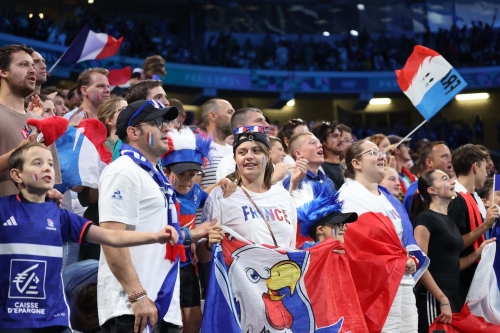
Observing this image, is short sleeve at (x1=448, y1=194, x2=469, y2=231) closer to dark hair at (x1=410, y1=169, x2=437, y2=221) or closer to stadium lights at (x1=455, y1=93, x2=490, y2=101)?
dark hair at (x1=410, y1=169, x2=437, y2=221)

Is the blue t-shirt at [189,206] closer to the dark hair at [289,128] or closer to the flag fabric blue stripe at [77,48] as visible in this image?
the dark hair at [289,128]

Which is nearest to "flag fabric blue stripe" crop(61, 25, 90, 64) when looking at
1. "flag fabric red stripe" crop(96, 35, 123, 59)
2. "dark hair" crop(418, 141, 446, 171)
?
"flag fabric red stripe" crop(96, 35, 123, 59)

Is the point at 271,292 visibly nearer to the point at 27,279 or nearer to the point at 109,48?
the point at 27,279

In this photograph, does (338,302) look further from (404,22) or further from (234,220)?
(404,22)

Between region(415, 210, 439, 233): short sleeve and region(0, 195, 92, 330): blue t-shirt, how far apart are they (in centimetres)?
341

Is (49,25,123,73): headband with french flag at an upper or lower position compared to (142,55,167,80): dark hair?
upper

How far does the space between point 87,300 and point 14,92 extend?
48.4 inches

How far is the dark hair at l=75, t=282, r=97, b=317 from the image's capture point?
161 inches

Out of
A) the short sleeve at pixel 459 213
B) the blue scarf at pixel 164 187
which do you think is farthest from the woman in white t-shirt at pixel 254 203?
the short sleeve at pixel 459 213

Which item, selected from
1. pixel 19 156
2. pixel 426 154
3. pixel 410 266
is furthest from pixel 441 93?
pixel 19 156

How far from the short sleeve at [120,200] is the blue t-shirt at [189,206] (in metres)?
0.97

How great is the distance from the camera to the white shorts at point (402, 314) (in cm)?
517

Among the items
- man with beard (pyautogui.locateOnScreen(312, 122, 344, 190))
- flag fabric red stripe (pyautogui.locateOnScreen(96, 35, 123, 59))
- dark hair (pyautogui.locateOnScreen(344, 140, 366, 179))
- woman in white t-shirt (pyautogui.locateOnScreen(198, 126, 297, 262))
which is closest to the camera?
woman in white t-shirt (pyautogui.locateOnScreen(198, 126, 297, 262))

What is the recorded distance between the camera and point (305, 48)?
86.9ft
